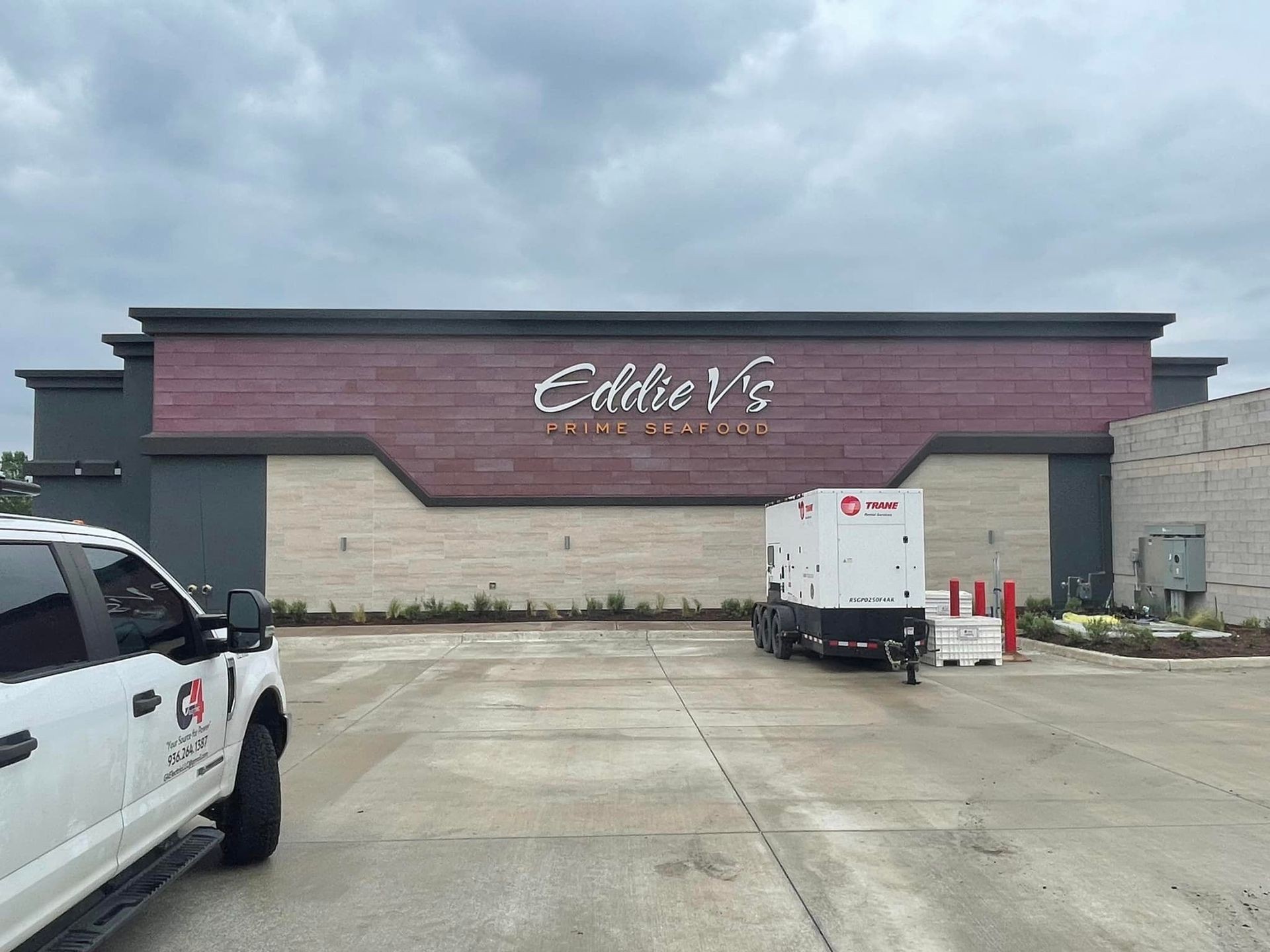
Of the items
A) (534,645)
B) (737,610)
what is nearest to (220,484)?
(534,645)

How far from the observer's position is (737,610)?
86.2 ft

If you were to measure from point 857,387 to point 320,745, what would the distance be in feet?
67.7

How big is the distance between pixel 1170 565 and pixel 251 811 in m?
23.5

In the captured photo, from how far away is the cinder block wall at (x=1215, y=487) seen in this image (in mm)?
21031

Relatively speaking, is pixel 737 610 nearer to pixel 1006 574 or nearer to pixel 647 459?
pixel 647 459

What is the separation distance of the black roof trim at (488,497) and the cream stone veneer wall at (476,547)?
213 mm

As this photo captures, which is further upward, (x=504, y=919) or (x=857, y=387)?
(x=857, y=387)

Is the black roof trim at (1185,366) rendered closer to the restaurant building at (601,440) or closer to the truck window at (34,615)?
the restaurant building at (601,440)

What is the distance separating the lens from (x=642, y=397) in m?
27.4

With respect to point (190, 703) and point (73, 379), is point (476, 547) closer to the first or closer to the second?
point (73, 379)

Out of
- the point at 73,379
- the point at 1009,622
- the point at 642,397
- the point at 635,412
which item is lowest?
the point at 1009,622

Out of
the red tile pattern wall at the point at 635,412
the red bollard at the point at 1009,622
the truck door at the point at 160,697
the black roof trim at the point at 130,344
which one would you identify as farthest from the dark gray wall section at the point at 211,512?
the truck door at the point at 160,697

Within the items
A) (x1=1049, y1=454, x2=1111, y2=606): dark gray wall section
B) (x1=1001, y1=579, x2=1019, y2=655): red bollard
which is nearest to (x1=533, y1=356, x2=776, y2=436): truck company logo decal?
(x1=1049, y1=454, x2=1111, y2=606): dark gray wall section

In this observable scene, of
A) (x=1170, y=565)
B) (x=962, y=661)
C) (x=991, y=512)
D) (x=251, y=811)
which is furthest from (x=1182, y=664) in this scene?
(x=251, y=811)
